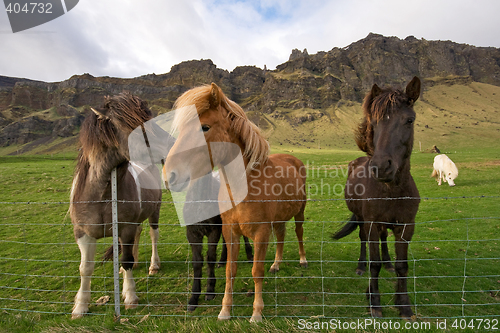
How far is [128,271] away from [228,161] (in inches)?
105

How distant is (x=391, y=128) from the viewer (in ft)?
9.11

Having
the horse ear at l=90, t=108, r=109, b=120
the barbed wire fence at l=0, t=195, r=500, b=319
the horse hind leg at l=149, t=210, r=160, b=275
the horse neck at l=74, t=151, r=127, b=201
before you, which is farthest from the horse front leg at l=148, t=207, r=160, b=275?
the horse ear at l=90, t=108, r=109, b=120

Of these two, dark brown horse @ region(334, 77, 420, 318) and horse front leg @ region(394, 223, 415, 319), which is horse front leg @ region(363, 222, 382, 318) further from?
horse front leg @ region(394, 223, 415, 319)

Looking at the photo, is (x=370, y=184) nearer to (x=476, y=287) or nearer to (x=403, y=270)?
(x=403, y=270)

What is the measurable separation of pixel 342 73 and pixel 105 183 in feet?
557

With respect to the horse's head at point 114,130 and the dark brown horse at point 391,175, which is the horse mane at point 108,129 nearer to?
the horse's head at point 114,130

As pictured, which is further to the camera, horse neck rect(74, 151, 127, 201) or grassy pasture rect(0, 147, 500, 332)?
horse neck rect(74, 151, 127, 201)

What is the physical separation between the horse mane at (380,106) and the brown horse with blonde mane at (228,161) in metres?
1.36

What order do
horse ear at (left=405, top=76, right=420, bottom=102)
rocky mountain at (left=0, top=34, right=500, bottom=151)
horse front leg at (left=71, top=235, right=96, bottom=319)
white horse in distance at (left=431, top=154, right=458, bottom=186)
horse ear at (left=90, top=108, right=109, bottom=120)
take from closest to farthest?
horse ear at (left=405, top=76, right=420, bottom=102) < horse ear at (left=90, top=108, right=109, bottom=120) < horse front leg at (left=71, top=235, right=96, bottom=319) < white horse in distance at (left=431, top=154, right=458, bottom=186) < rocky mountain at (left=0, top=34, right=500, bottom=151)

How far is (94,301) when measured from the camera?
4.02 metres

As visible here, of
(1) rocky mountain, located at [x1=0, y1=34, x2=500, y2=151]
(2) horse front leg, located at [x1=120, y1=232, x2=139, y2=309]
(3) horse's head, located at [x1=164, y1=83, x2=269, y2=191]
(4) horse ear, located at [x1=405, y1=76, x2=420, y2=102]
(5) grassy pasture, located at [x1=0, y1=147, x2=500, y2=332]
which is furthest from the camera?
(1) rocky mountain, located at [x1=0, y1=34, x2=500, y2=151]

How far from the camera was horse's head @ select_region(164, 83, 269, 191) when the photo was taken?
2.35m

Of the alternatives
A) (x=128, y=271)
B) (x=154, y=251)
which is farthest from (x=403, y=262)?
(x=154, y=251)

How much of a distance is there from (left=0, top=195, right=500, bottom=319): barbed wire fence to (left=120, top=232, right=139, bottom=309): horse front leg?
0.54ft
